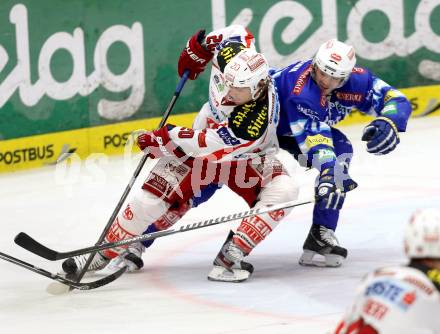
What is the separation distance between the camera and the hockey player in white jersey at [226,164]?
6.24 meters

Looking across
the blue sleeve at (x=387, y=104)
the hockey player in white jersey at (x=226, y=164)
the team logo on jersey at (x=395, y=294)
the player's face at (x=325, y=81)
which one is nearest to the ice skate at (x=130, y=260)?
the hockey player in white jersey at (x=226, y=164)

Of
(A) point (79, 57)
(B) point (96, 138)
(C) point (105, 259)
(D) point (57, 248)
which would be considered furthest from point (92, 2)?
(C) point (105, 259)

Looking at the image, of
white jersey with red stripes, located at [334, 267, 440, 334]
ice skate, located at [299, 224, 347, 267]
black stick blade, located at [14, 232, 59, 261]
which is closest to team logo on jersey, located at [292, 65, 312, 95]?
ice skate, located at [299, 224, 347, 267]

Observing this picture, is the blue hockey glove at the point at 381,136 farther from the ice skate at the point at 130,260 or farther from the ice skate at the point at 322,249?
the ice skate at the point at 130,260

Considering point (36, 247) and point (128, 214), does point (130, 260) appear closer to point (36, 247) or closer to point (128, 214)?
point (128, 214)

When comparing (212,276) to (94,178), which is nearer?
(212,276)

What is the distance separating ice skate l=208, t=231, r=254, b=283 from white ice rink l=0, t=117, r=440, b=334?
5 cm

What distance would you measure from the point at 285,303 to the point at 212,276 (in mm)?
588

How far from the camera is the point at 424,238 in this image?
3.82 m

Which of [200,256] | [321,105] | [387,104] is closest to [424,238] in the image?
[321,105]

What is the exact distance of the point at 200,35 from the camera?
23.2 ft

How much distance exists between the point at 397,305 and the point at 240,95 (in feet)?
8.72

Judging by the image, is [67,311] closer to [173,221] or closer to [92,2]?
[173,221]

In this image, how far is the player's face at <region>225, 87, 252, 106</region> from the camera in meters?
6.20
